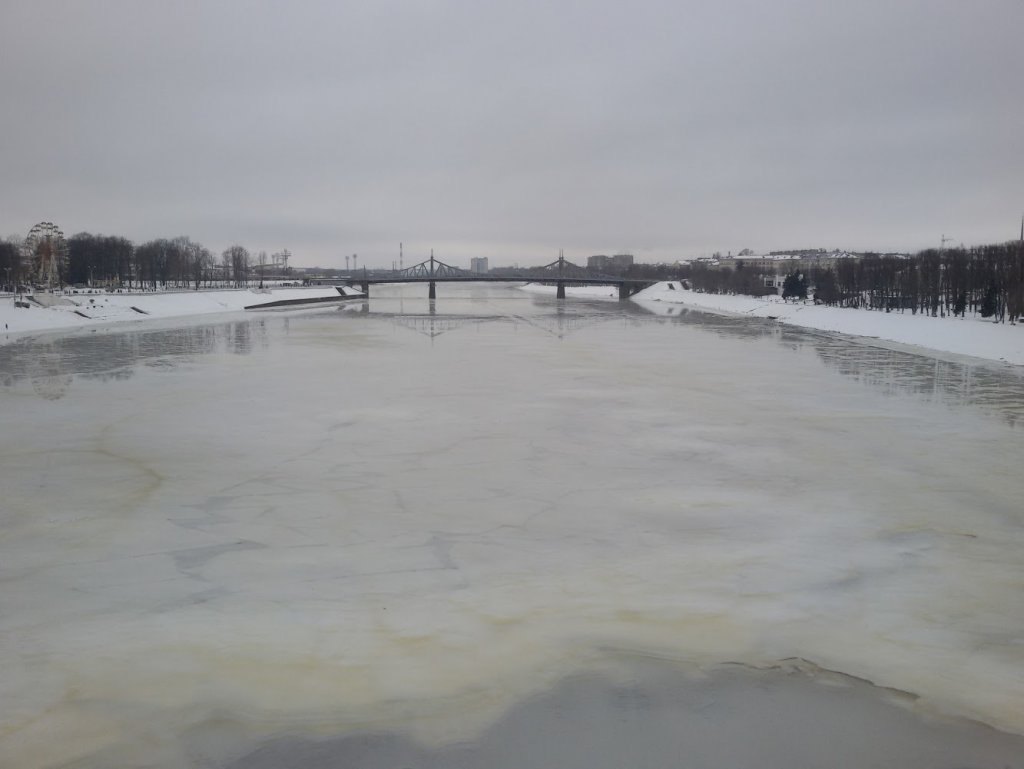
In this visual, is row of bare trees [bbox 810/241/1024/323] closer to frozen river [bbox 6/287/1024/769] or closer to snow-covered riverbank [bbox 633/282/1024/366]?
snow-covered riverbank [bbox 633/282/1024/366]

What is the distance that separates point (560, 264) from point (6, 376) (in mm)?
103891

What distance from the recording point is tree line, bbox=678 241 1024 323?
4250 centimetres

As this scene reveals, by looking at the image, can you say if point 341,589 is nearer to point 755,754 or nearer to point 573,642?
point 573,642

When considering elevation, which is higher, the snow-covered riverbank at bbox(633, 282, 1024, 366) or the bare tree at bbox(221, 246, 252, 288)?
the bare tree at bbox(221, 246, 252, 288)

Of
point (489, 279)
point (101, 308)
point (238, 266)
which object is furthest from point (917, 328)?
point (238, 266)

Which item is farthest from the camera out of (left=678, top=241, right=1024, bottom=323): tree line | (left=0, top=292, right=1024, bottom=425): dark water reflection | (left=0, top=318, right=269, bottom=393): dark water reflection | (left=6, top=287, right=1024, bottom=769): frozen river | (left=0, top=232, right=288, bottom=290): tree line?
(left=0, top=232, right=288, bottom=290): tree line

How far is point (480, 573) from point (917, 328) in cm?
3553

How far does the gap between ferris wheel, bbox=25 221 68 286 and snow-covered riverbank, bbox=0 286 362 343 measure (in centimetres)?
205

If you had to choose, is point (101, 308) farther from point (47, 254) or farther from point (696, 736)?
point (696, 736)

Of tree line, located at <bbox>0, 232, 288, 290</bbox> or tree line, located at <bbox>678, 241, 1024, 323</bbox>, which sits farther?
tree line, located at <bbox>0, 232, 288, 290</bbox>

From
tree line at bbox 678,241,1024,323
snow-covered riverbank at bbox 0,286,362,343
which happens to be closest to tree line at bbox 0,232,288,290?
snow-covered riverbank at bbox 0,286,362,343

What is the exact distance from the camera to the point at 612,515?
350 inches

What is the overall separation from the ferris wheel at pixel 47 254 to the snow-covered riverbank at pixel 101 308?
2.05 metres

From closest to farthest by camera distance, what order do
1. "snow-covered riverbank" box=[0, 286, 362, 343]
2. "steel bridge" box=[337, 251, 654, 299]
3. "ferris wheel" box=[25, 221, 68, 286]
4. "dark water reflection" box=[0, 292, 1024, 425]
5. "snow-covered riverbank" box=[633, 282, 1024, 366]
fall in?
"dark water reflection" box=[0, 292, 1024, 425] → "snow-covered riverbank" box=[633, 282, 1024, 366] → "snow-covered riverbank" box=[0, 286, 362, 343] → "ferris wheel" box=[25, 221, 68, 286] → "steel bridge" box=[337, 251, 654, 299]
